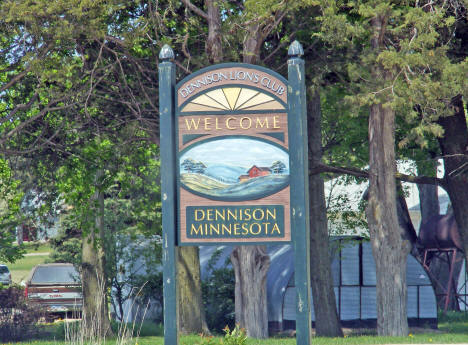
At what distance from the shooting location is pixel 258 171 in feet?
29.3

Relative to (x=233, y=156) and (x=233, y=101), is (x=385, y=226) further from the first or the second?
(x=233, y=101)

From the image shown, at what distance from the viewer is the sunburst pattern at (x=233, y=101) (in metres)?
8.96

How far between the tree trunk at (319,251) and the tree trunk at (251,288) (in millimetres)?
3000

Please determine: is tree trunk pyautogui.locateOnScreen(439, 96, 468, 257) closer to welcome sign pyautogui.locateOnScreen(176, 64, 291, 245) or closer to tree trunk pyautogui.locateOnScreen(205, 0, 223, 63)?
tree trunk pyautogui.locateOnScreen(205, 0, 223, 63)

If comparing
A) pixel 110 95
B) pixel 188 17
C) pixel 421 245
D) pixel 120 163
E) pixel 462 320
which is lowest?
pixel 462 320

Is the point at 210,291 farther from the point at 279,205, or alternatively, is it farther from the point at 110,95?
the point at 279,205

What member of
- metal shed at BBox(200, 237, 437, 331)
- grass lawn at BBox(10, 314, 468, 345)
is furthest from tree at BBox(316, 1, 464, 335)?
metal shed at BBox(200, 237, 437, 331)

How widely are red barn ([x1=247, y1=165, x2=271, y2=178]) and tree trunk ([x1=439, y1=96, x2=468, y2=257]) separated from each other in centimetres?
1089

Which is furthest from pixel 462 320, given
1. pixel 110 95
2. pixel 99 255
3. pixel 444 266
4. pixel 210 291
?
pixel 110 95

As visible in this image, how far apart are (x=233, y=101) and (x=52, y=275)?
1887 cm

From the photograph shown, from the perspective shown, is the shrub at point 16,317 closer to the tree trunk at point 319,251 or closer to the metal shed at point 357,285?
the tree trunk at point 319,251

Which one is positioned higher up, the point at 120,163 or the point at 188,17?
the point at 188,17

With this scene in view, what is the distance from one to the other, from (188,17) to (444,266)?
21326 millimetres

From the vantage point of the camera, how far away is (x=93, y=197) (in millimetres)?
21641
